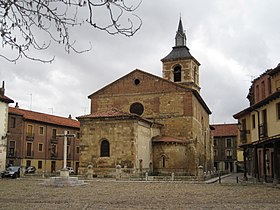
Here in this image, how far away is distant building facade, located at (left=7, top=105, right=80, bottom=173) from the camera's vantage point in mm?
44406

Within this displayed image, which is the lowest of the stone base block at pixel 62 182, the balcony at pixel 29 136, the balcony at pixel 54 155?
the stone base block at pixel 62 182

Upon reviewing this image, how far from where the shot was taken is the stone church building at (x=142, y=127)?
30766 mm

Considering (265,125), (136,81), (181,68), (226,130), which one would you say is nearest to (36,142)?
(136,81)

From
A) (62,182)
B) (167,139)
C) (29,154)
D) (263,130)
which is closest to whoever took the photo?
(62,182)

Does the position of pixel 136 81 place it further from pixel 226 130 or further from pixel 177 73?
pixel 226 130

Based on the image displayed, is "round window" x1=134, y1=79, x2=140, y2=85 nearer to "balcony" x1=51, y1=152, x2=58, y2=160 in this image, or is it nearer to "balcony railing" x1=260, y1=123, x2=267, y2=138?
"balcony railing" x1=260, y1=123, x2=267, y2=138

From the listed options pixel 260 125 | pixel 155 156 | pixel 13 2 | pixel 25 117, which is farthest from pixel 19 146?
pixel 13 2

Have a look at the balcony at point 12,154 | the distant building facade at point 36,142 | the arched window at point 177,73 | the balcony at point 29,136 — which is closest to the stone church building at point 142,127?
the arched window at point 177,73

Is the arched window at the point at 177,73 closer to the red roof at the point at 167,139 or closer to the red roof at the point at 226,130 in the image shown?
the red roof at the point at 167,139

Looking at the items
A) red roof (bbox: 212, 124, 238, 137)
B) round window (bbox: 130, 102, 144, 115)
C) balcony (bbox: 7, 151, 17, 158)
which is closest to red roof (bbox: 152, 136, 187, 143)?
round window (bbox: 130, 102, 144, 115)

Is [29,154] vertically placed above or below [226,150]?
below

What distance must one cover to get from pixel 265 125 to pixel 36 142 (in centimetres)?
3175

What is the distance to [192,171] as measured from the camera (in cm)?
3422

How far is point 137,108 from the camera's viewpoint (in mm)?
38031
